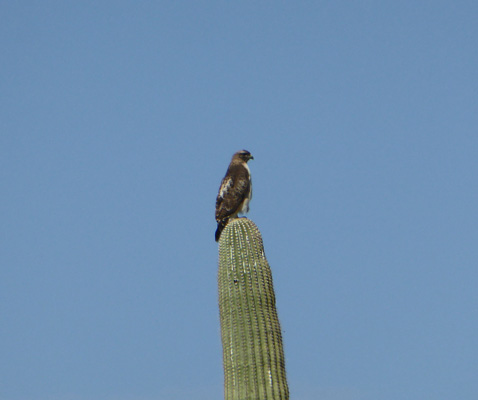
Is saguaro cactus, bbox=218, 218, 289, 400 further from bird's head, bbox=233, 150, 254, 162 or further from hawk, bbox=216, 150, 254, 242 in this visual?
bird's head, bbox=233, 150, 254, 162

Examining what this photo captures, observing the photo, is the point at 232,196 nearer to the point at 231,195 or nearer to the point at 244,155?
the point at 231,195

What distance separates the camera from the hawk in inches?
588

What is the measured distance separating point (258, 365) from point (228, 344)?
466 millimetres

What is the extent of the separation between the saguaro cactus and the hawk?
4164 millimetres

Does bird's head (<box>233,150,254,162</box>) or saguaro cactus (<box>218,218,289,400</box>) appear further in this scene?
bird's head (<box>233,150,254,162</box>)

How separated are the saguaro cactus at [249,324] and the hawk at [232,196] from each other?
4.16 metres

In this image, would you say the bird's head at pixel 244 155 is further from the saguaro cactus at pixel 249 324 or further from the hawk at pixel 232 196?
the saguaro cactus at pixel 249 324

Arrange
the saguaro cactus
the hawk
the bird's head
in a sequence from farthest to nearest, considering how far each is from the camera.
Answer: the bird's head, the hawk, the saguaro cactus

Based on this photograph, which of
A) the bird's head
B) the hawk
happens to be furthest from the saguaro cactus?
the bird's head

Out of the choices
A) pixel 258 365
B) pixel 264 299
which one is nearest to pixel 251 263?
pixel 264 299

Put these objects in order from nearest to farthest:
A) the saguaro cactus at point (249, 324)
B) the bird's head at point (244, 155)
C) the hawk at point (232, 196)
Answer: the saguaro cactus at point (249, 324) → the hawk at point (232, 196) → the bird's head at point (244, 155)

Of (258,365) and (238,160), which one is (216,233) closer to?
(238,160)

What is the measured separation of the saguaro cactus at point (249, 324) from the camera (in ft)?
32.0

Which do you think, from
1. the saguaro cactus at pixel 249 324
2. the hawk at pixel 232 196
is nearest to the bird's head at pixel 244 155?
the hawk at pixel 232 196
